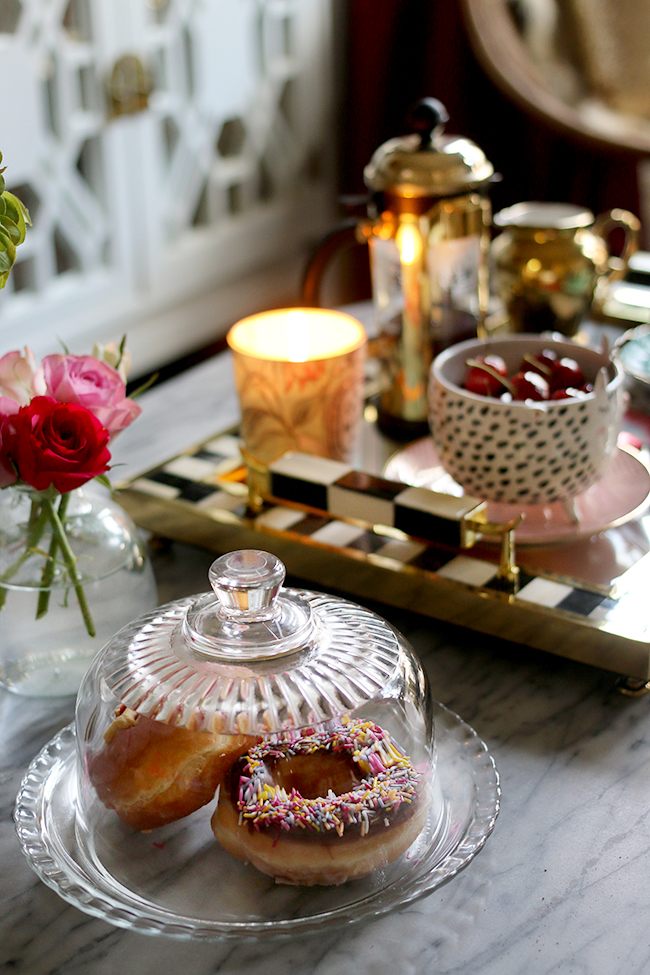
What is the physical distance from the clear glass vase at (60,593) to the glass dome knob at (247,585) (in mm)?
131

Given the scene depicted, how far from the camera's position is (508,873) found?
421 mm

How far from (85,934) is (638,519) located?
1.31 ft

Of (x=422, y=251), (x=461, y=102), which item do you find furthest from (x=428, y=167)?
→ (x=461, y=102)

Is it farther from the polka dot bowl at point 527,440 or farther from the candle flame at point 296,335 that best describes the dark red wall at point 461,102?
the polka dot bowl at point 527,440

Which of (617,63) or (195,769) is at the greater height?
(617,63)

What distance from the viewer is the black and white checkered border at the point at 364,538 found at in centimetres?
54

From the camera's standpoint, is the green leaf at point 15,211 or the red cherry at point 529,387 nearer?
the green leaf at point 15,211

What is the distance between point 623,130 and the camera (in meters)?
1.47

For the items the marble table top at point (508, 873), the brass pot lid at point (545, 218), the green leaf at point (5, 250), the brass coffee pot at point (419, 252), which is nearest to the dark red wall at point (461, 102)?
the brass pot lid at point (545, 218)

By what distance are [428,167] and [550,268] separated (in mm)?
189

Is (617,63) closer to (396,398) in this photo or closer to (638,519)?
(396,398)

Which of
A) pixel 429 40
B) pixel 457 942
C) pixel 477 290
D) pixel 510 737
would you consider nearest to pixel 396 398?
pixel 477 290

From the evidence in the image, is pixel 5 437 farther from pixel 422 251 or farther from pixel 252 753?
pixel 422 251

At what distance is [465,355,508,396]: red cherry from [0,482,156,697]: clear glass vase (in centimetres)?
22
